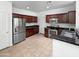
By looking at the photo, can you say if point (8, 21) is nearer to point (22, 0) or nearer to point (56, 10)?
point (22, 0)

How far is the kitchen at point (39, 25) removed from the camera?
4723 mm

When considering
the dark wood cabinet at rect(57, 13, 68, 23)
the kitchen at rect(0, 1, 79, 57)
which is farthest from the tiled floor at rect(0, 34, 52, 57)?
the dark wood cabinet at rect(57, 13, 68, 23)

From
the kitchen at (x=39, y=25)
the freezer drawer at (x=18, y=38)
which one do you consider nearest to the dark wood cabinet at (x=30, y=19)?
the kitchen at (x=39, y=25)

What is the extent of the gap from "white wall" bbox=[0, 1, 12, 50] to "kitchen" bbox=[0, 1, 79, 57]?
0.11m

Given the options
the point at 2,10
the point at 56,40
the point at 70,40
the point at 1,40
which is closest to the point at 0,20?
the point at 2,10

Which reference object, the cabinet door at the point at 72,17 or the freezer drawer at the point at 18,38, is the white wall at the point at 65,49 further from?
the cabinet door at the point at 72,17

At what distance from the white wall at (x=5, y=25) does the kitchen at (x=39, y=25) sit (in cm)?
11

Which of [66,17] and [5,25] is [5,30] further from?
[66,17]

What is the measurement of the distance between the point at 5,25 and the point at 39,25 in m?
6.36

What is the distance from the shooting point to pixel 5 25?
16.2 feet

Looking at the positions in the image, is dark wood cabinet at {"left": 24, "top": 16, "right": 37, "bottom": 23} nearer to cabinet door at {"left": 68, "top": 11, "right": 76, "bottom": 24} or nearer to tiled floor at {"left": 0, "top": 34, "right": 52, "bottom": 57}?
tiled floor at {"left": 0, "top": 34, "right": 52, "bottom": 57}

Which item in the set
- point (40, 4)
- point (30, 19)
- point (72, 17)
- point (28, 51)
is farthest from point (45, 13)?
point (28, 51)

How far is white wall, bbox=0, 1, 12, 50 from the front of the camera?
4.69 meters

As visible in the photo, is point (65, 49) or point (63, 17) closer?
point (65, 49)
